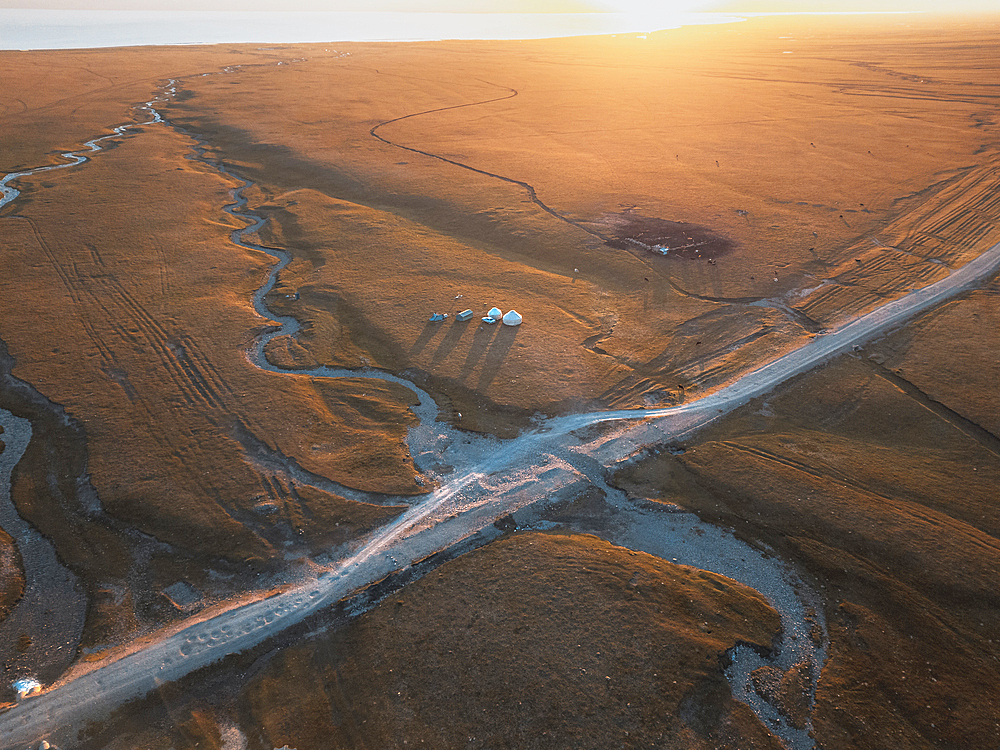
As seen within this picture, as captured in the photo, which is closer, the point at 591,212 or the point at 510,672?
the point at 510,672

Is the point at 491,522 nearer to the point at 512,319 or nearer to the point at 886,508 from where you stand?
the point at 512,319

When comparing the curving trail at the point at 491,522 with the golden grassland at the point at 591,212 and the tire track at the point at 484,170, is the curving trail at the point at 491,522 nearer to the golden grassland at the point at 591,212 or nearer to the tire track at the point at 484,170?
the golden grassland at the point at 591,212

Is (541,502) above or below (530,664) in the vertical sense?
above

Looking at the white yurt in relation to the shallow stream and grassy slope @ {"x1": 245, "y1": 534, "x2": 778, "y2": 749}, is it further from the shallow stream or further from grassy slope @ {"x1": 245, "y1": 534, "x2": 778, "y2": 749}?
grassy slope @ {"x1": 245, "y1": 534, "x2": 778, "y2": 749}

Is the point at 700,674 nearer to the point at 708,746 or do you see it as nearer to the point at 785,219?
the point at 708,746

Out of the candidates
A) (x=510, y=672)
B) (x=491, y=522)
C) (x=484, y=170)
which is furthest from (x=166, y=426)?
(x=484, y=170)

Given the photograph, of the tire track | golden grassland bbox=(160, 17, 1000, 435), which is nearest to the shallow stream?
golden grassland bbox=(160, 17, 1000, 435)

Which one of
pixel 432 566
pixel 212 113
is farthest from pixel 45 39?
pixel 432 566

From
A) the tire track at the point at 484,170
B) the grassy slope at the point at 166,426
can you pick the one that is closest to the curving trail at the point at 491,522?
the grassy slope at the point at 166,426
